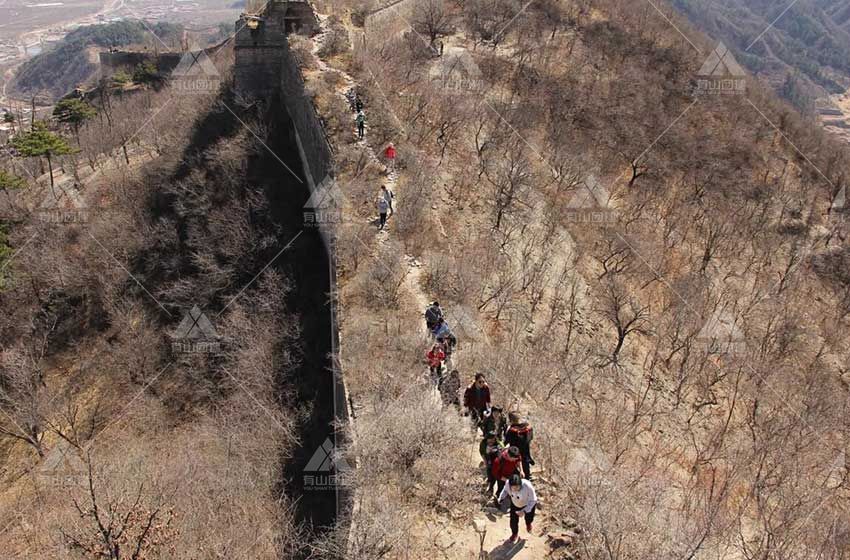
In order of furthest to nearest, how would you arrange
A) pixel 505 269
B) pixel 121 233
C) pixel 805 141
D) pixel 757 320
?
1. pixel 805 141
2. pixel 121 233
3. pixel 757 320
4. pixel 505 269

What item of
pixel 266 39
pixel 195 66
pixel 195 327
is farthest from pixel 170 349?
pixel 195 66

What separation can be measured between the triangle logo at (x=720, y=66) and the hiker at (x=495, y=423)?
3191 cm

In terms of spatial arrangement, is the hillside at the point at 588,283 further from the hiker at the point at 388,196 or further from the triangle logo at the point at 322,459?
the triangle logo at the point at 322,459

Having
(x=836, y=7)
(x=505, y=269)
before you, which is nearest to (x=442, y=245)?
(x=505, y=269)

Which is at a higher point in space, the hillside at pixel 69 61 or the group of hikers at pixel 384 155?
the group of hikers at pixel 384 155

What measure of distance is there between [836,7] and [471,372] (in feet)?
790

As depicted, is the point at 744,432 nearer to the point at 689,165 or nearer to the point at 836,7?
the point at 689,165

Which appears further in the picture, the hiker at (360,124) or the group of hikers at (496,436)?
the hiker at (360,124)

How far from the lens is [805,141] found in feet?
106

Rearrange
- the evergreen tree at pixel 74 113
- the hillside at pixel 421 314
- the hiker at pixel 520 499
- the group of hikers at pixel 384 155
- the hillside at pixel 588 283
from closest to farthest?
the hiker at pixel 520 499
the hillside at pixel 588 283
the hillside at pixel 421 314
the group of hikers at pixel 384 155
the evergreen tree at pixel 74 113

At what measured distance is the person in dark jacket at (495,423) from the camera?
862cm

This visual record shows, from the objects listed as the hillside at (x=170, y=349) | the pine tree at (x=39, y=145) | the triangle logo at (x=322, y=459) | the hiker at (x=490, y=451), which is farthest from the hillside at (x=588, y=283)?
the pine tree at (x=39, y=145)

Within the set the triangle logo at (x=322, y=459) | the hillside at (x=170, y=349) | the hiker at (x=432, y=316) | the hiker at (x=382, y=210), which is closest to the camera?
the hiker at (x=432, y=316)

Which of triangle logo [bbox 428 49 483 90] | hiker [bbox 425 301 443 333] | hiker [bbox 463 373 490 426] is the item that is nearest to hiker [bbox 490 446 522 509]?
hiker [bbox 463 373 490 426]
